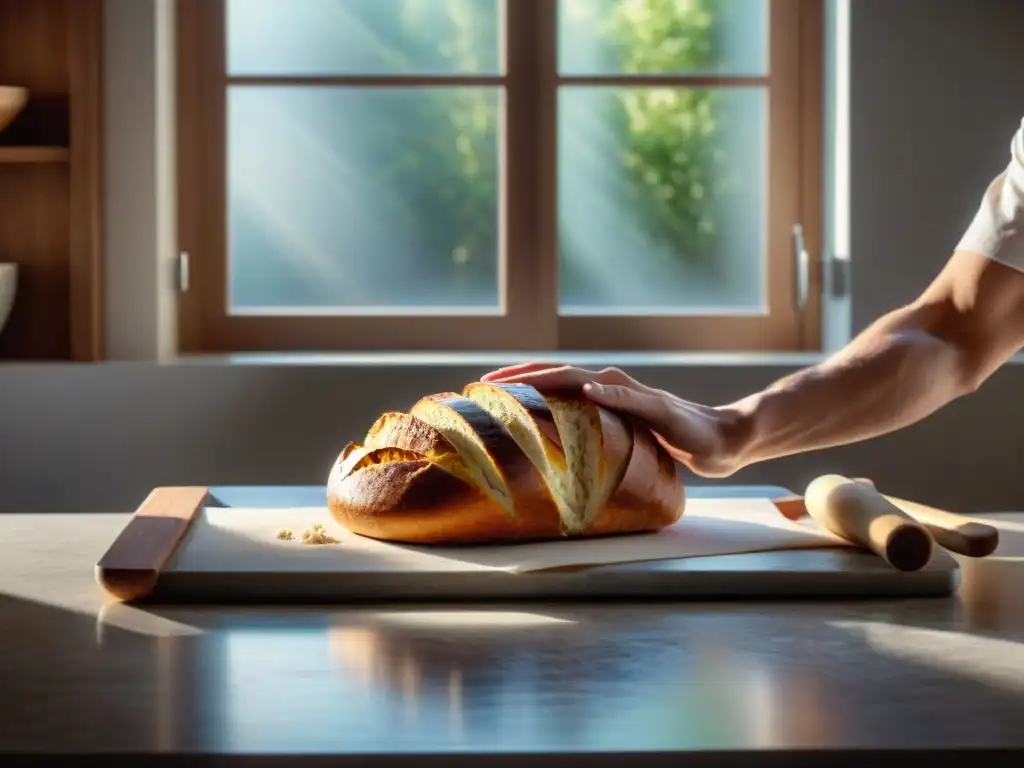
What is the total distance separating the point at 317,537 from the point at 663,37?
6.69 ft

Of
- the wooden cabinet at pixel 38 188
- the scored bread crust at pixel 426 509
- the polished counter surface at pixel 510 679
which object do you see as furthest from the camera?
the wooden cabinet at pixel 38 188

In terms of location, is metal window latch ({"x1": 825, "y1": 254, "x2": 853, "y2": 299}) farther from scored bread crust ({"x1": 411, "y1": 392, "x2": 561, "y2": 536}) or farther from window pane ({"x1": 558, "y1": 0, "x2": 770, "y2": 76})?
scored bread crust ({"x1": 411, "y1": 392, "x2": 561, "y2": 536})

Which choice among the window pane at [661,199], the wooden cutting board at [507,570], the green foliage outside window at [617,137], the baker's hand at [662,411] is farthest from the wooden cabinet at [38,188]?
the wooden cutting board at [507,570]

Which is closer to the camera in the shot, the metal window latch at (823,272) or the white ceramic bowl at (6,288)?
the white ceramic bowl at (6,288)

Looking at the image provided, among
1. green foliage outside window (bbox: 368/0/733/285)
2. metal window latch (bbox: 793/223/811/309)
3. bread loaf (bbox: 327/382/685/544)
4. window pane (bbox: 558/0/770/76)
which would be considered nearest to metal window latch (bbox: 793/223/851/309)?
metal window latch (bbox: 793/223/811/309)

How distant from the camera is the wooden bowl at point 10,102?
8.21ft

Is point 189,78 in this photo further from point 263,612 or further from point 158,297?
point 263,612

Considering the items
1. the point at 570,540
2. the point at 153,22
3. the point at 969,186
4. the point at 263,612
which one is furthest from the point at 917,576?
the point at 153,22

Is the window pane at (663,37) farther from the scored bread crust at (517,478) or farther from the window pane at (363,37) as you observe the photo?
the scored bread crust at (517,478)

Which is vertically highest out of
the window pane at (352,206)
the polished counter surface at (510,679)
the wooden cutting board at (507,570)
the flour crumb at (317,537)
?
the window pane at (352,206)

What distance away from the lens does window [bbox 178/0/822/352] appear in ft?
9.25

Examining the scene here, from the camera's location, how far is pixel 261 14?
285 cm

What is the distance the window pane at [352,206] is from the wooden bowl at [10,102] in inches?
17.4

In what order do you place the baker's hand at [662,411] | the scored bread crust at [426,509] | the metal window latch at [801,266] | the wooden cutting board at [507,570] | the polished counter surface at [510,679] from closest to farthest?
the polished counter surface at [510,679]
the wooden cutting board at [507,570]
the scored bread crust at [426,509]
the baker's hand at [662,411]
the metal window latch at [801,266]
